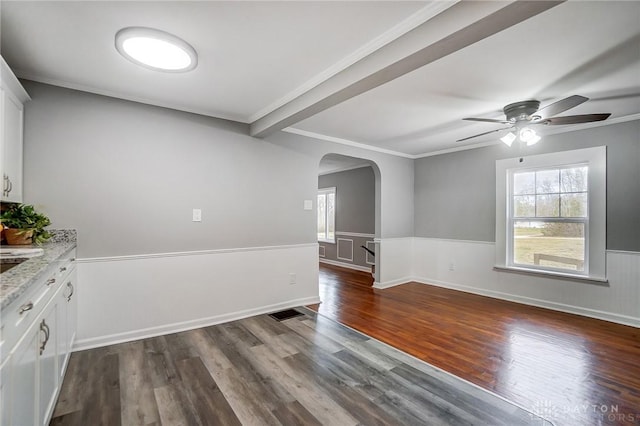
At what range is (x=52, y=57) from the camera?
2.15 m

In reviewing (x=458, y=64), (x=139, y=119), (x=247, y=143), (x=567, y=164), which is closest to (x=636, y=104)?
(x=567, y=164)

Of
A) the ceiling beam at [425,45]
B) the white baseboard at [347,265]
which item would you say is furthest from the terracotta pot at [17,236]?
the white baseboard at [347,265]

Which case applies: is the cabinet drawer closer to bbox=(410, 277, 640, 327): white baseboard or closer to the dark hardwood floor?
the dark hardwood floor

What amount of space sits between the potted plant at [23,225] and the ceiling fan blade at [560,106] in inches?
165

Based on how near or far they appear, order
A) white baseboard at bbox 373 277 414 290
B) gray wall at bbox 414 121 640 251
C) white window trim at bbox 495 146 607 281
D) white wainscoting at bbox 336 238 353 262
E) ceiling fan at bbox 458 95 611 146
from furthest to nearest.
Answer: white wainscoting at bbox 336 238 353 262 → white baseboard at bbox 373 277 414 290 → white window trim at bbox 495 146 607 281 → gray wall at bbox 414 121 640 251 → ceiling fan at bbox 458 95 611 146

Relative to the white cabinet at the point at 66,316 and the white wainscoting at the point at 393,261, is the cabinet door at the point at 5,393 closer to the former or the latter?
the white cabinet at the point at 66,316

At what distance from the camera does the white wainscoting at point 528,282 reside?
3.41 meters

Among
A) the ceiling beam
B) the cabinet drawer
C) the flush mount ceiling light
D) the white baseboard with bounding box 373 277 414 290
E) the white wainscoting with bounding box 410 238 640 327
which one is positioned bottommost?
the white baseboard with bounding box 373 277 414 290

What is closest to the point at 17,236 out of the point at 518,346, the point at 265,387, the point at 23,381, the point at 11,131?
the point at 11,131

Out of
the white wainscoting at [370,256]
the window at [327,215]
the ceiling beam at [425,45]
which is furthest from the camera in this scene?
the window at [327,215]

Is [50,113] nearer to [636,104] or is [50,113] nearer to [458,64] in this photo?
[458,64]

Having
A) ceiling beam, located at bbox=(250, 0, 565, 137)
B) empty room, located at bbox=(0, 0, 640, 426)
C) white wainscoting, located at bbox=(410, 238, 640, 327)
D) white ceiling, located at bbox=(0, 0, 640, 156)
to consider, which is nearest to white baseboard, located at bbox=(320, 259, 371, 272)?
white wainscoting, located at bbox=(410, 238, 640, 327)

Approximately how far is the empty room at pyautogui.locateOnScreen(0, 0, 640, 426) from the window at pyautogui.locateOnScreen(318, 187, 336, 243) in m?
2.69

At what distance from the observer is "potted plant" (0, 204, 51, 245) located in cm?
211
